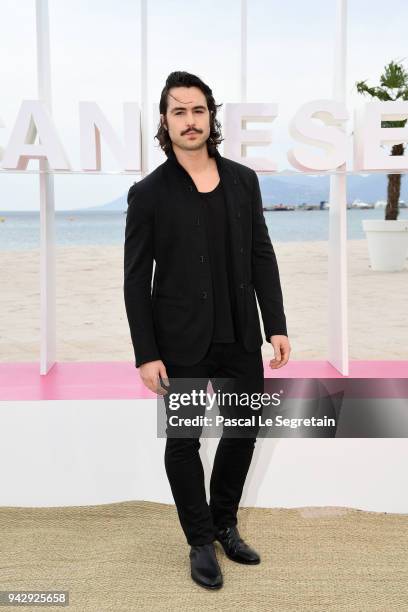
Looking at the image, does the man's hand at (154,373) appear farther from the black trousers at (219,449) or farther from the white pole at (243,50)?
the white pole at (243,50)

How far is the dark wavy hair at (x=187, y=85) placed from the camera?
1938mm

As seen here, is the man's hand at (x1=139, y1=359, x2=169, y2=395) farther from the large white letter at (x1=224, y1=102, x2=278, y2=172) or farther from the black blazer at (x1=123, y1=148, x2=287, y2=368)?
the large white letter at (x1=224, y1=102, x2=278, y2=172)

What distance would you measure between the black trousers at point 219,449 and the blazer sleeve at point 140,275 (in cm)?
11

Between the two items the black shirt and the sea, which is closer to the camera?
the black shirt

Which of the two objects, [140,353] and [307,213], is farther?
[307,213]

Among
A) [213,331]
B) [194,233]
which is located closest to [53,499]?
[213,331]

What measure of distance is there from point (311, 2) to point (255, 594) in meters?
22.8

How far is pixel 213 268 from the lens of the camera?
194 centimetres

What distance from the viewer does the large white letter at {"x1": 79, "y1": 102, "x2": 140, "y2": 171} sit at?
2.75 m

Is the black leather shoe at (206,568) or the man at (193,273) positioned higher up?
the man at (193,273)

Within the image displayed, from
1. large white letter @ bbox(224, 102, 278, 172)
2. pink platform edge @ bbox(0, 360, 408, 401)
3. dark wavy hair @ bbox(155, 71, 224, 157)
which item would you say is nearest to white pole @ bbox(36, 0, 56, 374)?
pink platform edge @ bbox(0, 360, 408, 401)

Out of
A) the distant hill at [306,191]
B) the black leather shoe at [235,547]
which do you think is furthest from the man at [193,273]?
the distant hill at [306,191]

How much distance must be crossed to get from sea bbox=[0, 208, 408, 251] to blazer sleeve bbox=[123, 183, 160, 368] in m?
19.2

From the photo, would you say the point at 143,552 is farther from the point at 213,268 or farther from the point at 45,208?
the point at 45,208
